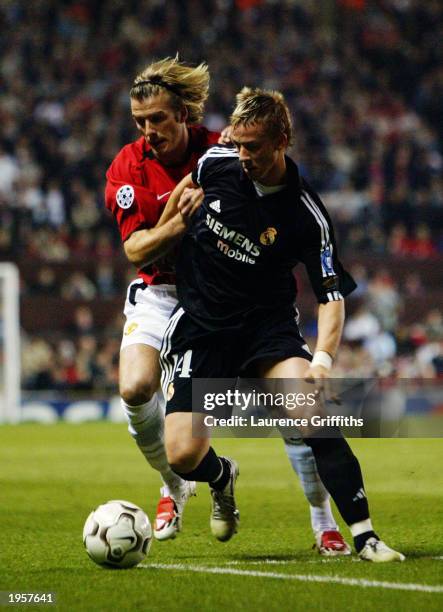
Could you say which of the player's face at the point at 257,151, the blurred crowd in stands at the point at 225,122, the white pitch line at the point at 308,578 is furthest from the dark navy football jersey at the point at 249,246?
the blurred crowd in stands at the point at 225,122

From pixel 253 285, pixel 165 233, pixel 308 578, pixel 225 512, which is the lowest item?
pixel 308 578

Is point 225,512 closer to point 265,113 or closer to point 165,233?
point 165,233

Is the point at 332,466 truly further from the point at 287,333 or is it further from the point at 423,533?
the point at 423,533

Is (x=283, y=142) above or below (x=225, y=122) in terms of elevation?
below

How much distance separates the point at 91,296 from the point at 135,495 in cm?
915

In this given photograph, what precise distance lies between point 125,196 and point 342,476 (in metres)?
1.87

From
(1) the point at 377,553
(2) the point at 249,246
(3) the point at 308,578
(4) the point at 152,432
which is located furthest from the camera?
(4) the point at 152,432

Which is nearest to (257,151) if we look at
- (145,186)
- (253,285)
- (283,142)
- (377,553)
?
(283,142)

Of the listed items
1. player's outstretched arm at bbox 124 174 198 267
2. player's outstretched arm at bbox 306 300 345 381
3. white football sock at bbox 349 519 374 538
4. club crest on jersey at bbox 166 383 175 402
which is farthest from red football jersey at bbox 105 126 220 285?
white football sock at bbox 349 519 374 538

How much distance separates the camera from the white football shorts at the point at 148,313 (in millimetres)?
6371

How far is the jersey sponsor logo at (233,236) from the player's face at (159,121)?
73 centimetres

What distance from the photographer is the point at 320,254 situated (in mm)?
5223

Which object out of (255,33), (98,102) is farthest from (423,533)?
(255,33)

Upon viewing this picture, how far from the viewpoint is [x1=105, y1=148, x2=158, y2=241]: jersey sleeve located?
6.02m
